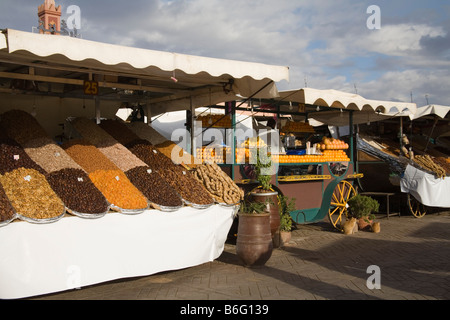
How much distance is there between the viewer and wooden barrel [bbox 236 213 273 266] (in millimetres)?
6293

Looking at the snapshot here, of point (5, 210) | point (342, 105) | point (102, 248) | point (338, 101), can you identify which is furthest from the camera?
point (342, 105)

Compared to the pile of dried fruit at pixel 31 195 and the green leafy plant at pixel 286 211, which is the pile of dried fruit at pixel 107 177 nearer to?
the pile of dried fruit at pixel 31 195

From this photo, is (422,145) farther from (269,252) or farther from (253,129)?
(269,252)

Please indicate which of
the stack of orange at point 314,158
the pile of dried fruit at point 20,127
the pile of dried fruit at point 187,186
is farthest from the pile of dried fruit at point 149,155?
the stack of orange at point 314,158

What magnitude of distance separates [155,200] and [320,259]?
8.66ft

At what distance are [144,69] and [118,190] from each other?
145cm

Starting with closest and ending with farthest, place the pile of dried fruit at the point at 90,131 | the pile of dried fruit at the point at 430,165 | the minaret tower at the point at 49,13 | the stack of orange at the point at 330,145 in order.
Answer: the pile of dried fruit at the point at 90,131
the stack of orange at the point at 330,145
the pile of dried fruit at the point at 430,165
the minaret tower at the point at 49,13

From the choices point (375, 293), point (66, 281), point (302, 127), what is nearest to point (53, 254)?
point (66, 281)

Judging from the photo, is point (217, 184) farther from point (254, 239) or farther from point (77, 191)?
point (77, 191)

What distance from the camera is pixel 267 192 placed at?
7.28 metres

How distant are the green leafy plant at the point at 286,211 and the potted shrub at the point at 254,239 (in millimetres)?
1566

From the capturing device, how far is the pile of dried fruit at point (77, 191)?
512cm

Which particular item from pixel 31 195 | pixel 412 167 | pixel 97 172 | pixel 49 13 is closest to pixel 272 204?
pixel 97 172
